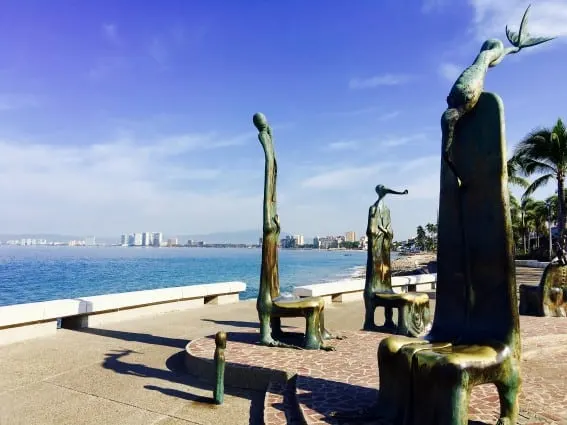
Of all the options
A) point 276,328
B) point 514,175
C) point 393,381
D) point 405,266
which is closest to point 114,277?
point 405,266

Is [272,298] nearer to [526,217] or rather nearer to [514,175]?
[514,175]

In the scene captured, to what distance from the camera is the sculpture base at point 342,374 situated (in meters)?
4.58

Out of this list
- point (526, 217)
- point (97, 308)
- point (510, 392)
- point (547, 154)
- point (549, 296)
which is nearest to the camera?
point (510, 392)

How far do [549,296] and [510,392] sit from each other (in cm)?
818

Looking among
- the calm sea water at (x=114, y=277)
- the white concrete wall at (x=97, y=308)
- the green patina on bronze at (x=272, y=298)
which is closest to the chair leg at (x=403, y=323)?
the green patina on bronze at (x=272, y=298)

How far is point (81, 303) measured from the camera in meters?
9.53

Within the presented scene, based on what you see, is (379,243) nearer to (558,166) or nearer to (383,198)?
(383,198)

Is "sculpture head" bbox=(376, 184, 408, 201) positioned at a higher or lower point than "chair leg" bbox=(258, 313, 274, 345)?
higher

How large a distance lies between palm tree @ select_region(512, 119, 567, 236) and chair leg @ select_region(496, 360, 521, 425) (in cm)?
2672

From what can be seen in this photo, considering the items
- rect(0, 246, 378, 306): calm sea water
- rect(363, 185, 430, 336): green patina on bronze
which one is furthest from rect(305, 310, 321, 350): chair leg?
rect(0, 246, 378, 306): calm sea water

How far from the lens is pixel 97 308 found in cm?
995

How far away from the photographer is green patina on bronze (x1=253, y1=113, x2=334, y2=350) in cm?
727

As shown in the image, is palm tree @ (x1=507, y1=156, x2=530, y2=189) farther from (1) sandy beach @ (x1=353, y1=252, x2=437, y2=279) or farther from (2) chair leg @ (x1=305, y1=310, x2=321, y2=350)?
(2) chair leg @ (x1=305, y1=310, x2=321, y2=350)

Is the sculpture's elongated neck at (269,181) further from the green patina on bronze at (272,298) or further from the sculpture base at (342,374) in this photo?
the sculpture base at (342,374)
